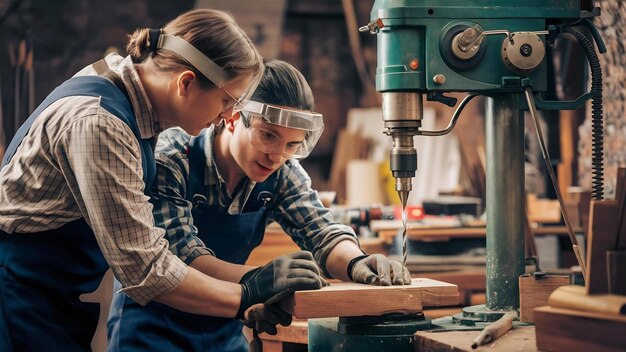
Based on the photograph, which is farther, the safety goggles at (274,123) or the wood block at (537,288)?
the safety goggles at (274,123)

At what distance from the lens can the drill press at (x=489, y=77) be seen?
2342 mm

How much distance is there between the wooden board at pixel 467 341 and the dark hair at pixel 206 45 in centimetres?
82

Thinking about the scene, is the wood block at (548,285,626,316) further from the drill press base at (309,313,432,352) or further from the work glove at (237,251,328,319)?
the work glove at (237,251,328,319)

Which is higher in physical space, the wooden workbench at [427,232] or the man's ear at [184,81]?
the man's ear at [184,81]

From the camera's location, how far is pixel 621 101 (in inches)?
186

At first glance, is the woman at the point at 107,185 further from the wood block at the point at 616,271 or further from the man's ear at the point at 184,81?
the wood block at the point at 616,271

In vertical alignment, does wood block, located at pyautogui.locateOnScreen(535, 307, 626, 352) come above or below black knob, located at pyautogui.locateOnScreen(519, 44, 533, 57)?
below

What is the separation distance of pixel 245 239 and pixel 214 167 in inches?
10.8

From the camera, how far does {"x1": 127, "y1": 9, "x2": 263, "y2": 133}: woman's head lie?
245 cm

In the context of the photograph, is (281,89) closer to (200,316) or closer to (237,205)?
(237,205)

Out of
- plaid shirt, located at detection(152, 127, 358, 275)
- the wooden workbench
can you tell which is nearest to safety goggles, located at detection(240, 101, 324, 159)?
plaid shirt, located at detection(152, 127, 358, 275)

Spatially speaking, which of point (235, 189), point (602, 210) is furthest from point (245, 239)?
point (602, 210)

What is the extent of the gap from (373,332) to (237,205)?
0.92 metres

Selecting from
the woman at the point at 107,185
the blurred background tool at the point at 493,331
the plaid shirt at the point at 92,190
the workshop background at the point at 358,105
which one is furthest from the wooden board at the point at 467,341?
the workshop background at the point at 358,105
